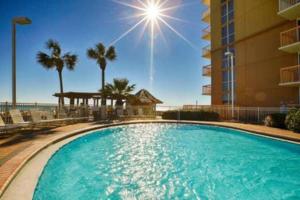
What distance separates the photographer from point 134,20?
21547mm

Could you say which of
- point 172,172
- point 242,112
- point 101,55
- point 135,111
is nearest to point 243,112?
point 242,112

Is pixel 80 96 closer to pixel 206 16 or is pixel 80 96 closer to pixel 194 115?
pixel 194 115

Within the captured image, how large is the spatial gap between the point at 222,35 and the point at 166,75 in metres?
15.2

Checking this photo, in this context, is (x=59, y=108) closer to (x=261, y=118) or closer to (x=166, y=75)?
(x=261, y=118)

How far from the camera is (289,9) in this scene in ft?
50.4

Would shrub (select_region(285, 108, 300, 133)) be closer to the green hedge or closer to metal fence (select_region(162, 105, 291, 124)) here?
metal fence (select_region(162, 105, 291, 124))

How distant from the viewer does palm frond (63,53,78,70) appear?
89.5ft

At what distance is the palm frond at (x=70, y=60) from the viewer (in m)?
27.3

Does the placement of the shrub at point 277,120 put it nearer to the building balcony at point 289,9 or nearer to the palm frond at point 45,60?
the building balcony at point 289,9

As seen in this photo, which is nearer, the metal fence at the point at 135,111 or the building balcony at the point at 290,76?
the metal fence at the point at 135,111

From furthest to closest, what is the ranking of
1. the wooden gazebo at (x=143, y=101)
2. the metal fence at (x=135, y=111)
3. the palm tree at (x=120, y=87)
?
the wooden gazebo at (x=143, y=101)
the palm tree at (x=120, y=87)
the metal fence at (x=135, y=111)

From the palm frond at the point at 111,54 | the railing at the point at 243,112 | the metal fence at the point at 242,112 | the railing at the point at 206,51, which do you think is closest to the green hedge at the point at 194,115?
the metal fence at the point at 242,112

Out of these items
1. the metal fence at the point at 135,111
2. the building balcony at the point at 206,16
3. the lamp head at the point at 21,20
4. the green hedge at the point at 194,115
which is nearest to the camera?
the lamp head at the point at 21,20

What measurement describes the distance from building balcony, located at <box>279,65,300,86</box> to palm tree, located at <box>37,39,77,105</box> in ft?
72.6
